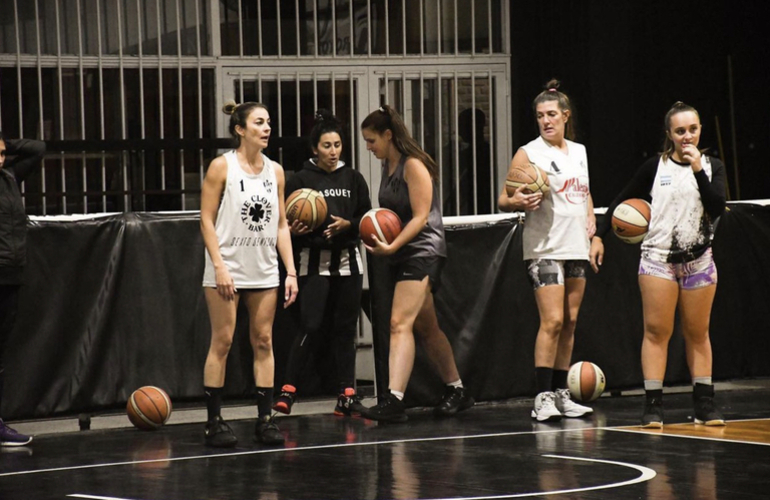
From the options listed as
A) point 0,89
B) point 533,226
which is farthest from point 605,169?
point 0,89

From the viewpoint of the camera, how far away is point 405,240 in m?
8.95

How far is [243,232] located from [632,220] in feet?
8.16

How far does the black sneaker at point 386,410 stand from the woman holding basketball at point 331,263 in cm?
39

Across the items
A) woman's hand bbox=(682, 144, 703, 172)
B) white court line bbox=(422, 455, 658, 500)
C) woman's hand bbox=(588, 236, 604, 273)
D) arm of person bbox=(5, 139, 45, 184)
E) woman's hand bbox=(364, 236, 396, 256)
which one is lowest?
white court line bbox=(422, 455, 658, 500)

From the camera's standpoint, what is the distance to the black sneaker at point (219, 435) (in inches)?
328

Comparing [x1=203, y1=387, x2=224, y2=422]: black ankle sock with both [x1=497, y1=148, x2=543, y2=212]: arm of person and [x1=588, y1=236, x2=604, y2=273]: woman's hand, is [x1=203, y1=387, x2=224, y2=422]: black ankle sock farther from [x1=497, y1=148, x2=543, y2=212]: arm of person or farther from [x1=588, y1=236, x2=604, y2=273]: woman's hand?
[x1=588, y1=236, x2=604, y2=273]: woman's hand

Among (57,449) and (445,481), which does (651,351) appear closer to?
(445,481)

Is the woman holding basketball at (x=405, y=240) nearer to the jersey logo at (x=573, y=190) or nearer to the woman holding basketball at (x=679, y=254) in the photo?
the jersey logo at (x=573, y=190)

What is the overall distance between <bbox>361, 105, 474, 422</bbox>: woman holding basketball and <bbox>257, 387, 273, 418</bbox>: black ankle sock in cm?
77

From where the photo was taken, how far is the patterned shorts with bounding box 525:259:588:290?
9.09 meters

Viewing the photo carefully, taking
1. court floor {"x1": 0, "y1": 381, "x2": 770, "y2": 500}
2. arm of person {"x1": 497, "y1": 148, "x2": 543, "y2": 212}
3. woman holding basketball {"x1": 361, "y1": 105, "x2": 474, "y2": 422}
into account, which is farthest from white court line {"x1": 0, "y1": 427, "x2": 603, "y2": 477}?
arm of person {"x1": 497, "y1": 148, "x2": 543, "y2": 212}

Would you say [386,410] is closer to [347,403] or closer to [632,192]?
[347,403]

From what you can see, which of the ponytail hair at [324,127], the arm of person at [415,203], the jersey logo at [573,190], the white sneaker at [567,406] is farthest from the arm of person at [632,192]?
the ponytail hair at [324,127]

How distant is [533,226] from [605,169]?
3.90 m
